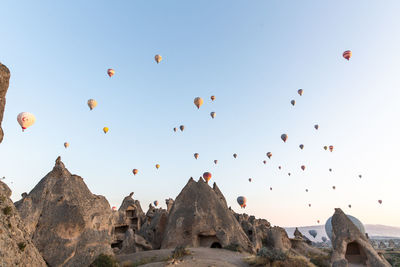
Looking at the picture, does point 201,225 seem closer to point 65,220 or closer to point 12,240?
point 65,220

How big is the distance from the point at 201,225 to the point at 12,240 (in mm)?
18058

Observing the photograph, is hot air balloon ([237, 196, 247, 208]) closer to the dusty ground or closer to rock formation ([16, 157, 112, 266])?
the dusty ground

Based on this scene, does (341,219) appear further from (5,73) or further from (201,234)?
(5,73)

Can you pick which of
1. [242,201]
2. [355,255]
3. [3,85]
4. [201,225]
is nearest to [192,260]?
[201,225]

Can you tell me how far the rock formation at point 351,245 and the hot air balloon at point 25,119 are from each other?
26040 mm

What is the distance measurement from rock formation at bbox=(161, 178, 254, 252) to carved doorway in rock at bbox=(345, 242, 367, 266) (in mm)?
A: 8204

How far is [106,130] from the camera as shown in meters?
34.8

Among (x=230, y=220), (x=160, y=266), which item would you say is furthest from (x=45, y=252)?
(x=230, y=220)

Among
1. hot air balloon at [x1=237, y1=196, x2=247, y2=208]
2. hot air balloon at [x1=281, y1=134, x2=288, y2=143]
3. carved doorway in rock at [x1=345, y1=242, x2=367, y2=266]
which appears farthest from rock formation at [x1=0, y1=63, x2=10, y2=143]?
hot air balloon at [x1=237, y1=196, x2=247, y2=208]

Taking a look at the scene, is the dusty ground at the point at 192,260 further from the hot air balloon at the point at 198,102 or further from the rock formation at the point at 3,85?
the hot air balloon at the point at 198,102

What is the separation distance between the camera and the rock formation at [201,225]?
22.5m

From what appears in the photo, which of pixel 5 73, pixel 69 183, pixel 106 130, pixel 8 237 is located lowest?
pixel 8 237

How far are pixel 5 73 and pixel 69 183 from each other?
8.07 meters

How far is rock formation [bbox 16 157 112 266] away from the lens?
11820 mm
